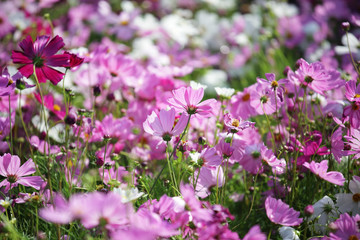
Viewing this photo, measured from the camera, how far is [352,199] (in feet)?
2.91

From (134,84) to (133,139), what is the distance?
7.9 inches

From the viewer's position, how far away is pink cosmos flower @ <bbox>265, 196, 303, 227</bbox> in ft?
2.58

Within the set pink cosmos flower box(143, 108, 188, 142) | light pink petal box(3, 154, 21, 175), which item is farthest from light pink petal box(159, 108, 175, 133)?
light pink petal box(3, 154, 21, 175)

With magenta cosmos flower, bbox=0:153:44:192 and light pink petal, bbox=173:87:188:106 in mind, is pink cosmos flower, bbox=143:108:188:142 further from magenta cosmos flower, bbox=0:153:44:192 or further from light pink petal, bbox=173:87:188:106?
magenta cosmos flower, bbox=0:153:44:192

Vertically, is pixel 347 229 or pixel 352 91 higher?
pixel 352 91

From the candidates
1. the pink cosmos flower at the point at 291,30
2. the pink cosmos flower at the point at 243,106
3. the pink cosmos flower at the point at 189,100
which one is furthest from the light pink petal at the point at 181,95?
the pink cosmos flower at the point at 291,30

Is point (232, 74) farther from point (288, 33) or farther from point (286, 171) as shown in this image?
point (286, 171)

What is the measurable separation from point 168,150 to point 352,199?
43cm

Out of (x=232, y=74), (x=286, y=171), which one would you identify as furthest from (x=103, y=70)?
(x=232, y=74)

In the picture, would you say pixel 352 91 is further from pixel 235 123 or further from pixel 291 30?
pixel 291 30

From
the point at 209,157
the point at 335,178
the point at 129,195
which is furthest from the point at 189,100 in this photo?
the point at 335,178

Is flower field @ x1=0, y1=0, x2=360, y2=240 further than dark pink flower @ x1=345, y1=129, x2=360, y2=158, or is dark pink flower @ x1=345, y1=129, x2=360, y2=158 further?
dark pink flower @ x1=345, y1=129, x2=360, y2=158

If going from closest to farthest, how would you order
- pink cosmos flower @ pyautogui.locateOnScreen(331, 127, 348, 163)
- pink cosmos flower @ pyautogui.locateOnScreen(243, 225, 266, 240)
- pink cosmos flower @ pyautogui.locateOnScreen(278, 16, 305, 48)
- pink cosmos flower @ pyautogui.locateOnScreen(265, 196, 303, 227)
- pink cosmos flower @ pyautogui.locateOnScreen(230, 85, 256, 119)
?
pink cosmos flower @ pyautogui.locateOnScreen(243, 225, 266, 240), pink cosmos flower @ pyautogui.locateOnScreen(265, 196, 303, 227), pink cosmos flower @ pyautogui.locateOnScreen(331, 127, 348, 163), pink cosmos flower @ pyautogui.locateOnScreen(230, 85, 256, 119), pink cosmos flower @ pyautogui.locateOnScreen(278, 16, 305, 48)

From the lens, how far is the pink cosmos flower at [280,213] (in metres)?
0.79
